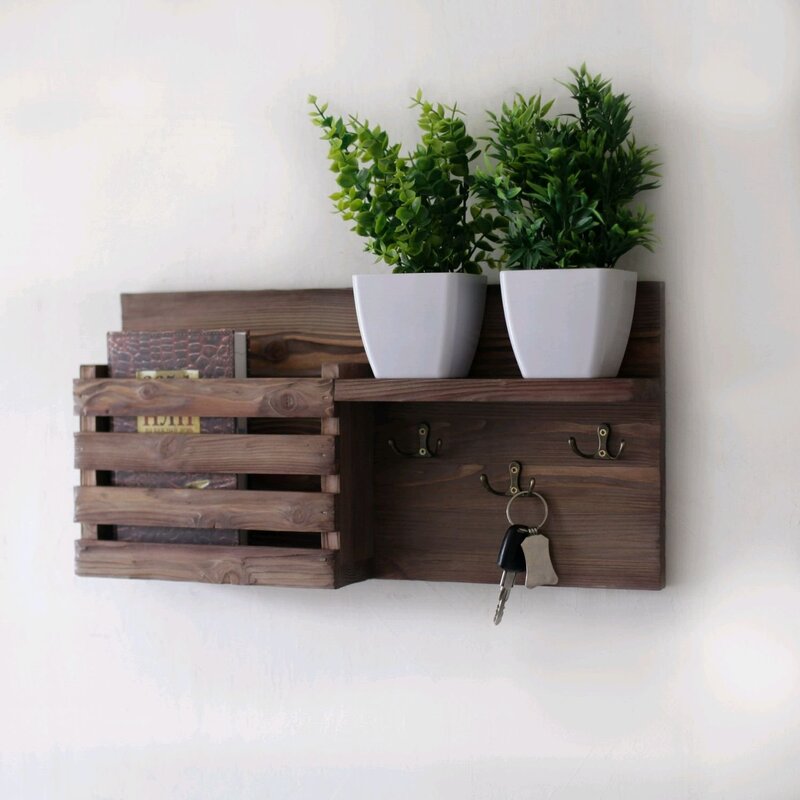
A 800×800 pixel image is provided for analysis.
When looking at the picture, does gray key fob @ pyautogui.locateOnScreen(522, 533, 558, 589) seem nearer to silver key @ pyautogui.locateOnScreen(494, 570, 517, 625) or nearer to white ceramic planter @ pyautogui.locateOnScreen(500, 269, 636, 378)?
silver key @ pyautogui.locateOnScreen(494, 570, 517, 625)

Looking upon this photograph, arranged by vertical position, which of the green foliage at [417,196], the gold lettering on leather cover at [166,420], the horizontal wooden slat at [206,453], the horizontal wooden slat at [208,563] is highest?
the green foliage at [417,196]

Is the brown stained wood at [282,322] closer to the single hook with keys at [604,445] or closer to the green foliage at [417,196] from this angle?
the green foliage at [417,196]

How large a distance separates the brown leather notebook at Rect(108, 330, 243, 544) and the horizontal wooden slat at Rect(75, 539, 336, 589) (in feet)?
0.06

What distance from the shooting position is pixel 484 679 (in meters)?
1.26

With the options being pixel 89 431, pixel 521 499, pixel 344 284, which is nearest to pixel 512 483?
pixel 521 499

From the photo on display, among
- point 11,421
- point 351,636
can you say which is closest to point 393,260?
point 351,636

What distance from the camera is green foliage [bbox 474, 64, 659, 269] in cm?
110

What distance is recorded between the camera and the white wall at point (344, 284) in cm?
117

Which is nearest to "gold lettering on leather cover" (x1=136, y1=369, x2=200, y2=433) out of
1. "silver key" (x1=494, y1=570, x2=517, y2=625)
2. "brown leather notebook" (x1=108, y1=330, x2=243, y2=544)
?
"brown leather notebook" (x1=108, y1=330, x2=243, y2=544)

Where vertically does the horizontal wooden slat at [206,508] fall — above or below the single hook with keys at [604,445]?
below

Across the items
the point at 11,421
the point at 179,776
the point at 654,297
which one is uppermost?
the point at 654,297

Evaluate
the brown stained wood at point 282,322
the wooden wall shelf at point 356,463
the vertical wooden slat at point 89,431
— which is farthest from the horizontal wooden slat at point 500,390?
the vertical wooden slat at point 89,431

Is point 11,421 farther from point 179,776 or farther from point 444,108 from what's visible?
point 444,108

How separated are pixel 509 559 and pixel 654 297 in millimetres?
293
